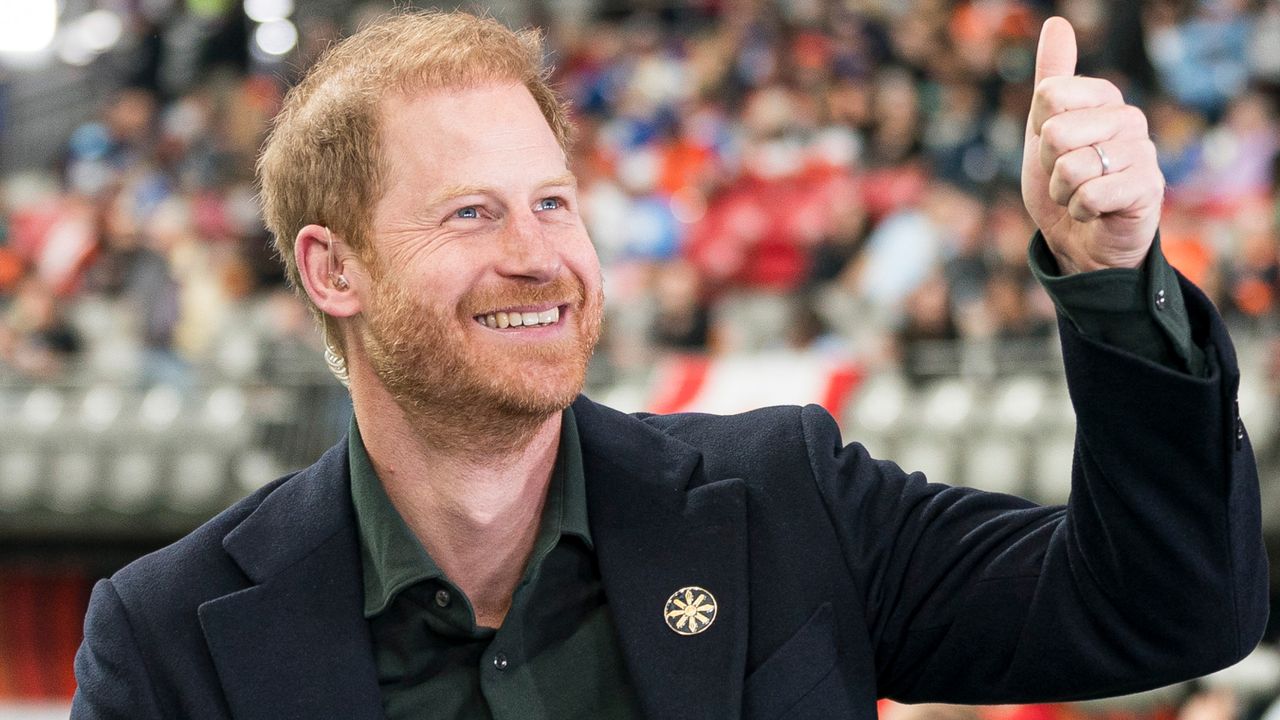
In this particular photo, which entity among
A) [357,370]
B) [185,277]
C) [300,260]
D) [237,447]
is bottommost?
[237,447]

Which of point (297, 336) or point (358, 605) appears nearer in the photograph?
point (358, 605)

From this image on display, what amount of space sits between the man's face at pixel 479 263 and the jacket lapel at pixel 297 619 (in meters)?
0.24

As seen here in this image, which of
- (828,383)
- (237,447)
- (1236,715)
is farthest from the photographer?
(237,447)

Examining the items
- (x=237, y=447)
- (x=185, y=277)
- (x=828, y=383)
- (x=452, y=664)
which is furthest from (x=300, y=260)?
(x=185, y=277)

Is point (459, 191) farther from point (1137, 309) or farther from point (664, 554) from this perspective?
point (1137, 309)

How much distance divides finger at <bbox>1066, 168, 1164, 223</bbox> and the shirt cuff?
0.09 metres

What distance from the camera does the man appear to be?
2.21 meters

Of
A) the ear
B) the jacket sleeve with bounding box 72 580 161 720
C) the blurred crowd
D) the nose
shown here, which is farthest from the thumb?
the blurred crowd

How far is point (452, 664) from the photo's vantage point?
2.38m

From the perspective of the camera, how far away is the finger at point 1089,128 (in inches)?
74.9

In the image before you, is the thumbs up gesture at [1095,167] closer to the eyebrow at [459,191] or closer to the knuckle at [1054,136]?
the knuckle at [1054,136]

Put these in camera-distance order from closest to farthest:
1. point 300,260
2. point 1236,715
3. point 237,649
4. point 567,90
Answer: point 237,649 → point 300,260 → point 1236,715 → point 567,90

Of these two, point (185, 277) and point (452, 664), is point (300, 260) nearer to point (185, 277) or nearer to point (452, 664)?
point (452, 664)

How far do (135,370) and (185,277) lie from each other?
0.85 meters
